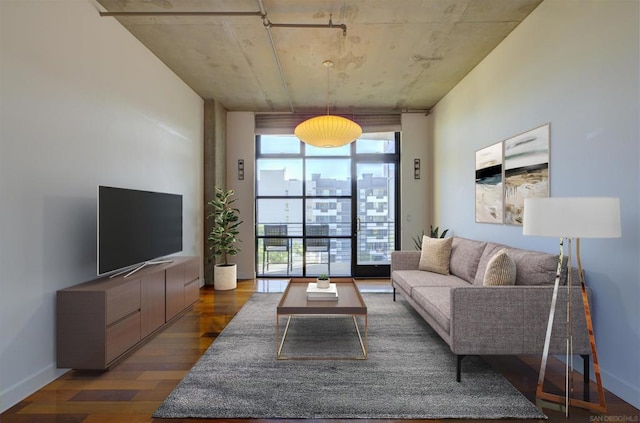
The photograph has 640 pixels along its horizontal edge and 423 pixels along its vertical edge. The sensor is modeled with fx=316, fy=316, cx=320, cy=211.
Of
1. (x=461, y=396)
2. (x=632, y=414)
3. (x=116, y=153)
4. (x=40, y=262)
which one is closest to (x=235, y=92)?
(x=116, y=153)

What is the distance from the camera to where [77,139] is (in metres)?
2.49

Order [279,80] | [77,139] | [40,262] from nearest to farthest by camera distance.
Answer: [40,262], [77,139], [279,80]

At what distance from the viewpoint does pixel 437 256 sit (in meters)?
3.81

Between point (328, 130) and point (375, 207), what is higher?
point (328, 130)

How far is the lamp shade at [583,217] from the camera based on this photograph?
1676 mm

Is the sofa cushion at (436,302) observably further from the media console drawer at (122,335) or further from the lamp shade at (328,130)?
the media console drawer at (122,335)

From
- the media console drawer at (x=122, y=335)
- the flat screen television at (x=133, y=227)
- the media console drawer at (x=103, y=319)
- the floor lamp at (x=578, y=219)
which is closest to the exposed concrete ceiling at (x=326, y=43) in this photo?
the flat screen television at (x=133, y=227)

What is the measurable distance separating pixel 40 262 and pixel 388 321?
9.93 feet

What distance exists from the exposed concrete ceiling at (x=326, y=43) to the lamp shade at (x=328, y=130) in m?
0.75

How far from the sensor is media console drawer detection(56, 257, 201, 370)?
87.7 inches

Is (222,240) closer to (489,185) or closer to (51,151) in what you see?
(51,151)

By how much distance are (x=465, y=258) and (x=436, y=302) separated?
3.56 feet

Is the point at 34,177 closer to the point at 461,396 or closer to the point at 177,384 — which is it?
the point at 177,384

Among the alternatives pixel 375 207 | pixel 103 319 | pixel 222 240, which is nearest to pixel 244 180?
pixel 222 240
